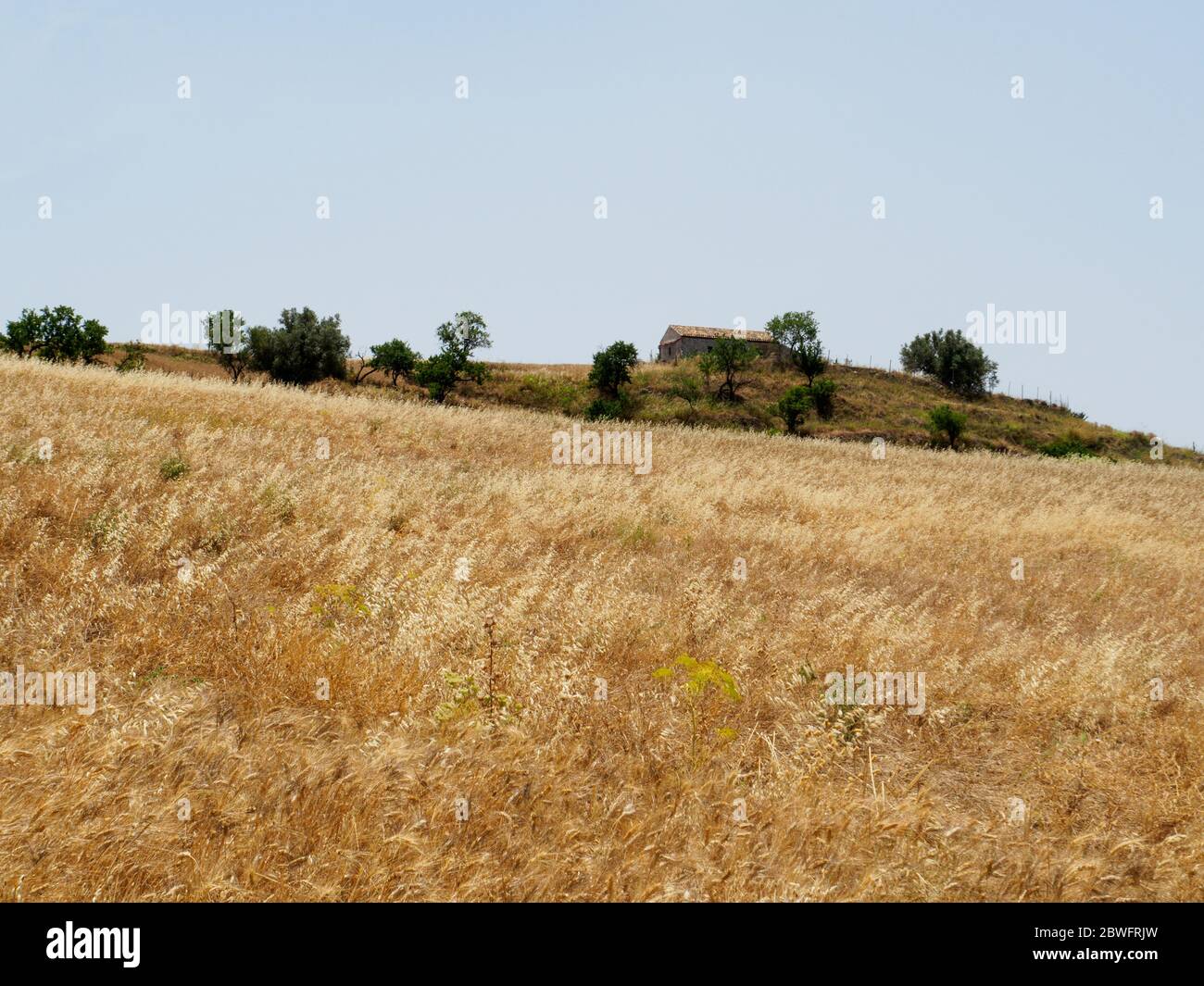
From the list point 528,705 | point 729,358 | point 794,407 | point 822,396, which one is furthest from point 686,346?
point 528,705

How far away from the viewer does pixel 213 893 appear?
2996 mm

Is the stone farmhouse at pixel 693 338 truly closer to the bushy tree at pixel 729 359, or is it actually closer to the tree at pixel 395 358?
the bushy tree at pixel 729 359

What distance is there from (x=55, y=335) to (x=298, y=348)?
16.6 meters

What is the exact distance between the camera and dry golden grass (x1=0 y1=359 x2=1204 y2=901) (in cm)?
338

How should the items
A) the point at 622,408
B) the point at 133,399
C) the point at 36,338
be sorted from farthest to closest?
the point at 622,408
the point at 36,338
the point at 133,399

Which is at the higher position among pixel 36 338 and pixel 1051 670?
pixel 36 338

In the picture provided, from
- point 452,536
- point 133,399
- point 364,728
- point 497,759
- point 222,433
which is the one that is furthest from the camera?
point 133,399

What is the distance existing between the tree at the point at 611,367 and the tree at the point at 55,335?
3940 cm

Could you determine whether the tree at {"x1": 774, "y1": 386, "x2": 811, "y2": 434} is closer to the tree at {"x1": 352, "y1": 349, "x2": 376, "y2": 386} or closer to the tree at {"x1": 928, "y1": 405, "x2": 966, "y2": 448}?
the tree at {"x1": 928, "y1": 405, "x2": 966, "y2": 448}

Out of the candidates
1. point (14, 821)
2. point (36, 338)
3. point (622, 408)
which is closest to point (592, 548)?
point (14, 821)

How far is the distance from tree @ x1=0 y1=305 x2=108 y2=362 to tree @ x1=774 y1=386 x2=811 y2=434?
53144 millimetres

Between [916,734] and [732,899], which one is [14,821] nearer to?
[732,899]

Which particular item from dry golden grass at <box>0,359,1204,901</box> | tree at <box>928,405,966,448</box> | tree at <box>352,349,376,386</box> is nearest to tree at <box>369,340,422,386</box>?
tree at <box>352,349,376,386</box>

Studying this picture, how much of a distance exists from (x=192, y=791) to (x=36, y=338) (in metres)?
62.9
